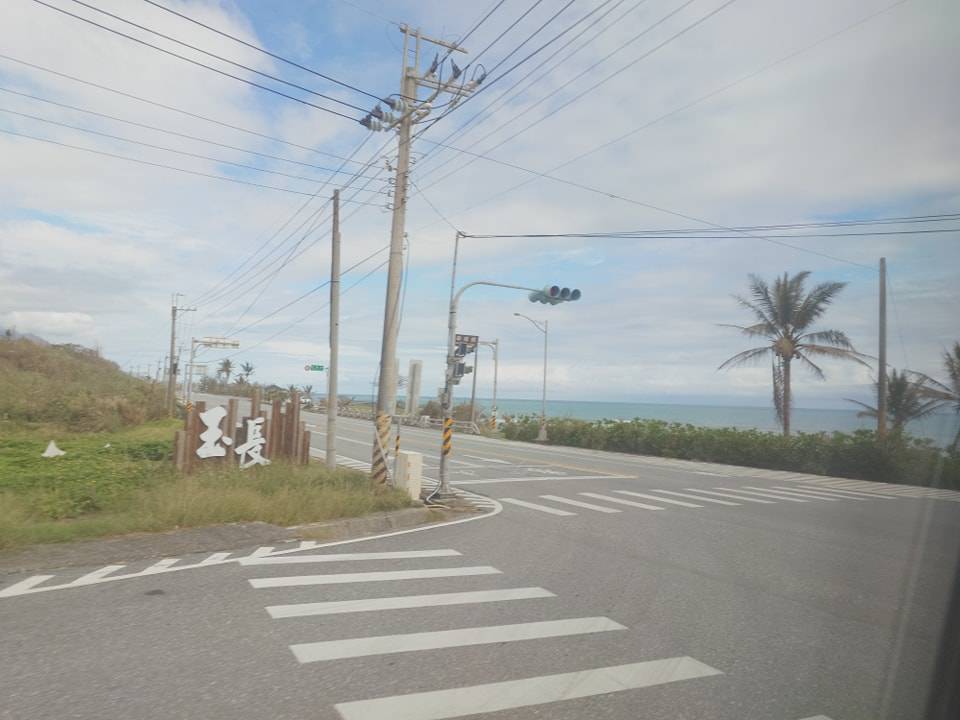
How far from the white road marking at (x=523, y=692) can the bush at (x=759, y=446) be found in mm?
14044

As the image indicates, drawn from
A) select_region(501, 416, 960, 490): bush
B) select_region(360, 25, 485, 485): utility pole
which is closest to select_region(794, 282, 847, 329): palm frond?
select_region(501, 416, 960, 490): bush

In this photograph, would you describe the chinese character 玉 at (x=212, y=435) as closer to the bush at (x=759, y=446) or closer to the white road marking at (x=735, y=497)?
the white road marking at (x=735, y=497)

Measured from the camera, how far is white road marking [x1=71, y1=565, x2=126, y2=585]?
7246mm

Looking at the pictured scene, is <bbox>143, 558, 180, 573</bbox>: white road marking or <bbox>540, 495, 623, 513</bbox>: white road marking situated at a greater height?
<bbox>540, 495, 623, 513</bbox>: white road marking

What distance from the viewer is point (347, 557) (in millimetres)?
8852

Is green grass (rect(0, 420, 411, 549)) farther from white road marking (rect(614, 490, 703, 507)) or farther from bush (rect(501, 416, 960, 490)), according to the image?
bush (rect(501, 416, 960, 490))

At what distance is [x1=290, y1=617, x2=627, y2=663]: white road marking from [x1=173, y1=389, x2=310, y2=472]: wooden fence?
9.77 m

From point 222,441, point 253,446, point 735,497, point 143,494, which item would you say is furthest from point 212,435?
point 735,497

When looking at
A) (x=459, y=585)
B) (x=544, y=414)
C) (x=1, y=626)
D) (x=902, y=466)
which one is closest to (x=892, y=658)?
(x=459, y=585)

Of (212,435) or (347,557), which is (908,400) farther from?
(212,435)

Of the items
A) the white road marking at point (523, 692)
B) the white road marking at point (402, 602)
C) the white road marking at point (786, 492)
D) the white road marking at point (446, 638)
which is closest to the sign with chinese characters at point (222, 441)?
the white road marking at point (402, 602)

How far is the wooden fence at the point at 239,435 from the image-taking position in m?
14.2

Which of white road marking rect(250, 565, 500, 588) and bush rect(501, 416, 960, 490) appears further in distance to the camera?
bush rect(501, 416, 960, 490)

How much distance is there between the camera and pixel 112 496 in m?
11.4
